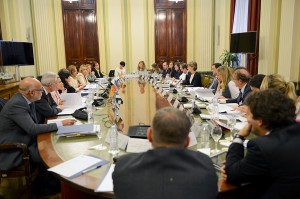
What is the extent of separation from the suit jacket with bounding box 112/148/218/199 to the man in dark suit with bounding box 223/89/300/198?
0.35m

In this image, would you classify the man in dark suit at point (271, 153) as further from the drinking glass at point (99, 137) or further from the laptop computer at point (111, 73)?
the laptop computer at point (111, 73)

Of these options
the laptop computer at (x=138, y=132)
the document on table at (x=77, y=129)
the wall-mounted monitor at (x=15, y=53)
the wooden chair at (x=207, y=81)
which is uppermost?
the wall-mounted monitor at (x=15, y=53)

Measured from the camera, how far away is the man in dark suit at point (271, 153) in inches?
52.3

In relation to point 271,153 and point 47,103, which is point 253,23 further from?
point 271,153

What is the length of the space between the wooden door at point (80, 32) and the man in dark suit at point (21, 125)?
7.50 metres

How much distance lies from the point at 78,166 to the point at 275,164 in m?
1.06

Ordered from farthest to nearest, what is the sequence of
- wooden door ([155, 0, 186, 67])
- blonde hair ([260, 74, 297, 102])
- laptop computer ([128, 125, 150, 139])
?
wooden door ([155, 0, 186, 67]) < blonde hair ([260, 74, 297, 102]) < laptop computer ([128, 125, 150, 139])

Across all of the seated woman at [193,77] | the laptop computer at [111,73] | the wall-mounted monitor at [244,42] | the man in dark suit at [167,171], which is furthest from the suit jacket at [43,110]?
the laptop computer at [111,73]

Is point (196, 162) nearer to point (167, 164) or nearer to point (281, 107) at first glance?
point (167, 164)

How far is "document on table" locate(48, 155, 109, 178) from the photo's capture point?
161 cm

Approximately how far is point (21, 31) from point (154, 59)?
430cm

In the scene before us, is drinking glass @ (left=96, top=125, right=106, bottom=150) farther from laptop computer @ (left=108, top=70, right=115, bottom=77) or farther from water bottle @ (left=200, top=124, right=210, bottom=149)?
laptop computer @ (left=108, top=70, right=115, bottom=77)

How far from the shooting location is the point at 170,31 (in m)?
10.0

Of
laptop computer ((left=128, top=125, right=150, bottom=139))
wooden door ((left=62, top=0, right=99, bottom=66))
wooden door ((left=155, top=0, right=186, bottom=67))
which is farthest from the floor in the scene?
wooden door ((left=155, top=0, right=186, bottom=67))
